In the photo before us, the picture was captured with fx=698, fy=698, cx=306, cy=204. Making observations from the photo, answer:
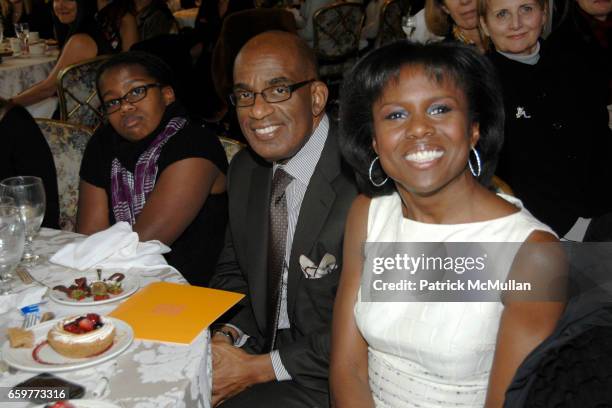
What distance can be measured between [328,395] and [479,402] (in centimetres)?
51

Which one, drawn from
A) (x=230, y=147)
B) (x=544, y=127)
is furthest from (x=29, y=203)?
(x=544, y=127)

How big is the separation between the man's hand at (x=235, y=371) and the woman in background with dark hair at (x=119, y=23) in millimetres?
3360

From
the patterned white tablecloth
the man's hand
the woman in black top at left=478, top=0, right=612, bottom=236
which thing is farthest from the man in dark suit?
the woman in black top at left=478, top=0, right=612, bottom=236

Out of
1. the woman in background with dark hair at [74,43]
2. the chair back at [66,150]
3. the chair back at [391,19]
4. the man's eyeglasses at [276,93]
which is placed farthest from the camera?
the chair back at [391,19]

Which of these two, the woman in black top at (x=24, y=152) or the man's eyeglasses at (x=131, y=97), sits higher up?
the man's eyeglasses at (x=131, y=97)

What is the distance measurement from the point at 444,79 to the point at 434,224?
31cm

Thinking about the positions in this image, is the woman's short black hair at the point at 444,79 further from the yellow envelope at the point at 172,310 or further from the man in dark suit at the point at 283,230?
the yellow envelope at the point at 172,310

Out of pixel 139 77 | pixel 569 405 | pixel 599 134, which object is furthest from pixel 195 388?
pixel 599 134

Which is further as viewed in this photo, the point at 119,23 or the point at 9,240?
the point at 119,23

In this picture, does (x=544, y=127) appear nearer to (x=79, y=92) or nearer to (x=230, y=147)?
(x=230, y=147)

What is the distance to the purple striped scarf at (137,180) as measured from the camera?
232cm

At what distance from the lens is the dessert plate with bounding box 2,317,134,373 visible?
1257mm

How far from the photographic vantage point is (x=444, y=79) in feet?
4.75

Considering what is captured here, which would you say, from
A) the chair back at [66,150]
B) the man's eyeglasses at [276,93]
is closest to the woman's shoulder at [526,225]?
the man's eyeglasses at [276,93]
